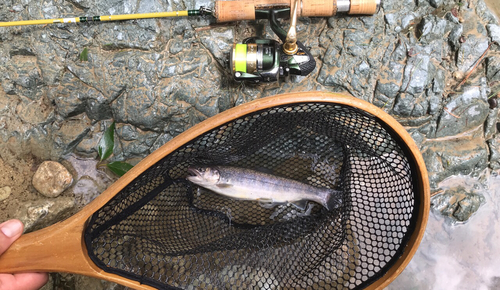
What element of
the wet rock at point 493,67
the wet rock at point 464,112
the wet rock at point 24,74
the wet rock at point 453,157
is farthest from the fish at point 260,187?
the wet rock at point 493,67

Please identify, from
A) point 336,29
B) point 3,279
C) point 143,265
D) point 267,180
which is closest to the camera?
point 3,279

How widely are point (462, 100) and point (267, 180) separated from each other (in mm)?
1993

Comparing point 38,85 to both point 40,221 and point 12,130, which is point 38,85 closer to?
point 12,130

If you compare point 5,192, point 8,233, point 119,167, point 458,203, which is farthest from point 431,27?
point 5,192

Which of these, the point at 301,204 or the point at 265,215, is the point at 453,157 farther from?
the point at 265,215

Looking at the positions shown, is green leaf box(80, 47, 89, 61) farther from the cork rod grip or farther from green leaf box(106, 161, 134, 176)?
the cork rod grip

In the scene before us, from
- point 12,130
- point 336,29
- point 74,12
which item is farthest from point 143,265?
point 336,29

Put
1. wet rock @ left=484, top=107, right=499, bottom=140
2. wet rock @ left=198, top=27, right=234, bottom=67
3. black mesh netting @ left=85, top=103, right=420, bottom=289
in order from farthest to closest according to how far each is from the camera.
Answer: wet rock @ left=484, top=107, right=499, bottom=140 < wet rock @ left=198, top=27, right=234, bottom=67 < black mesh netting @ left=85, top=103, right=420, bottom=289

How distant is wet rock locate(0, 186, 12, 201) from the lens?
296 centimetres

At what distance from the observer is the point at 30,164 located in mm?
3061

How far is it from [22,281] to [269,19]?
2550 mm

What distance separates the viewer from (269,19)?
2.72 meters

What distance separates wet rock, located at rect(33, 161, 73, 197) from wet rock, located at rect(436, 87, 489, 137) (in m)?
3.54

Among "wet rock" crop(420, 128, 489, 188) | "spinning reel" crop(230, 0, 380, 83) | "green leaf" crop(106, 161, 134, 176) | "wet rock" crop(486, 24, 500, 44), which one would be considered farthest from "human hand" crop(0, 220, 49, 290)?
"wet rock" crop(486, 24, 500, 44)
